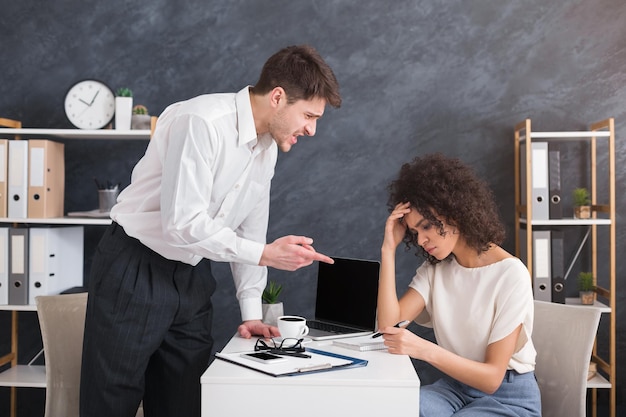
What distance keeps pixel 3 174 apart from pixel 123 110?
0.60m

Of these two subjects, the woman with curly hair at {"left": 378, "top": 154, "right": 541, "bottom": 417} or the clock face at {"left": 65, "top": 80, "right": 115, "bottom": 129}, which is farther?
the clock face at {"left": 65, "top": 80, "right": 115, "bottom": 129}

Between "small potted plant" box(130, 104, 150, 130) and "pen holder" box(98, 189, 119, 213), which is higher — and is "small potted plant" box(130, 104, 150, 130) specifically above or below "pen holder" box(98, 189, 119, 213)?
above

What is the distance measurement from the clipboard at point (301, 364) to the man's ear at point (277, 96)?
2.40ft

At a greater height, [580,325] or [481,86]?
[481,86]

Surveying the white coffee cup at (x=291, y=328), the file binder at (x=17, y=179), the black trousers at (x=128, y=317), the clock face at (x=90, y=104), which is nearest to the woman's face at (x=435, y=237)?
the white coffee cup at (x=291, y=328)

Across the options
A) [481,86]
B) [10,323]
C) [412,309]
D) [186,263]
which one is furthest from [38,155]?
[481,86]

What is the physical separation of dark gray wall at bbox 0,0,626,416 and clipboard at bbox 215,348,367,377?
1548 mm

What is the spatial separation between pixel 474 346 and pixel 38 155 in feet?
6.91

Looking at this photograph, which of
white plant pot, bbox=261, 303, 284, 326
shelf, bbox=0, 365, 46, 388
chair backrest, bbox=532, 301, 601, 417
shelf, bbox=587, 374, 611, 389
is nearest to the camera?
chair backrest, bbox=532, 301, 601, 417

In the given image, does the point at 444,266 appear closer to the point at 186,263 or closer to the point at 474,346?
the point at 474,346

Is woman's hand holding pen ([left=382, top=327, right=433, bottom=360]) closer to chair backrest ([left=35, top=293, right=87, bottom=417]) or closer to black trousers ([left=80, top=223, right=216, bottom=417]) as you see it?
black trousers ([left=80, top=223, right=216, bottom=417])

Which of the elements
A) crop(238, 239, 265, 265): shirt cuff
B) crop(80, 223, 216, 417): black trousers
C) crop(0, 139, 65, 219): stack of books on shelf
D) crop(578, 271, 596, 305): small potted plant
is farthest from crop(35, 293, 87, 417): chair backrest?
crop(578, 271, 596, 305): small potted plant

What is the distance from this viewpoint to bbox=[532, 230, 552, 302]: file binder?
3289 millimetres

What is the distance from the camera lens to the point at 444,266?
8.04ft
